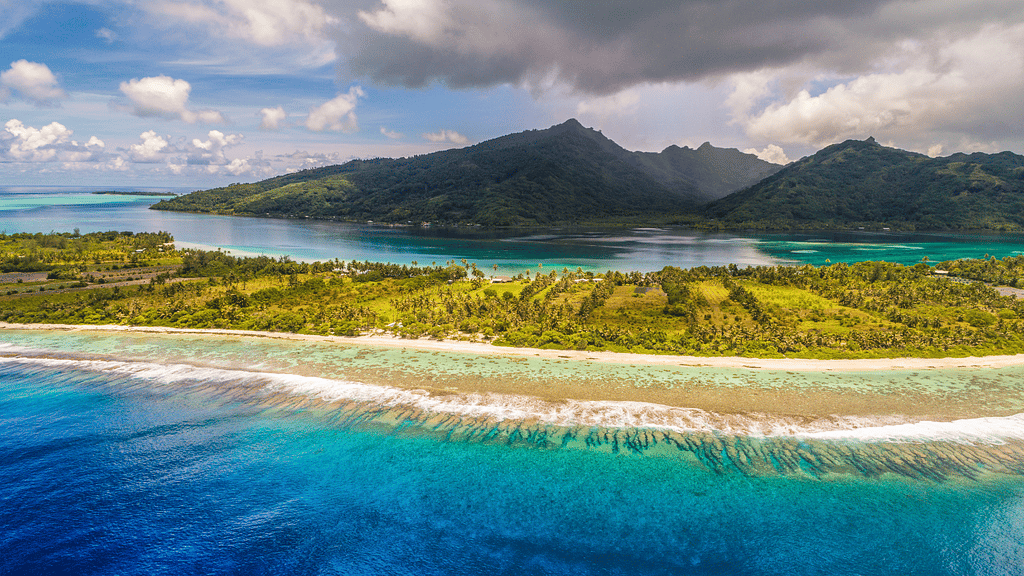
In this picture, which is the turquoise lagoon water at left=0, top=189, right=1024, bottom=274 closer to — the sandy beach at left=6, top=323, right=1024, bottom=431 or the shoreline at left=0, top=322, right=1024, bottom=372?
the shoreline at left=0, top=322, right=1024, bottom=372

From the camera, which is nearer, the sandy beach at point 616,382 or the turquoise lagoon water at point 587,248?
the sandy beach at point 616,382

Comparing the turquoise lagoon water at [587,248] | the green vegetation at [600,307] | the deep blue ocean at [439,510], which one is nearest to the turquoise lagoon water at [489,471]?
the deep blue ocean at [439,510]

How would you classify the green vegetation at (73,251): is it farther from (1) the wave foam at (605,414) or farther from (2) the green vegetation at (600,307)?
(1) the wave foam at (605,414)

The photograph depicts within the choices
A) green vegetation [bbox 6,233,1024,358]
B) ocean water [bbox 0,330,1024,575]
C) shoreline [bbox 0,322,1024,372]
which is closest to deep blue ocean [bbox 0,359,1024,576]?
ocean water [bbox 0,330,1024,575]

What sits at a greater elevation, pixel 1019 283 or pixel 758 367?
pixel 1019 283

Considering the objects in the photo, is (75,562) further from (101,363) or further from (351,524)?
(101,363)

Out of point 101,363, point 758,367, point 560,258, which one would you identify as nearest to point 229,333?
point 101,363
